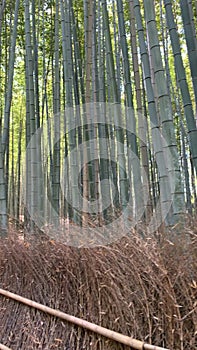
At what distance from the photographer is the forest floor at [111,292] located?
1.42 meters

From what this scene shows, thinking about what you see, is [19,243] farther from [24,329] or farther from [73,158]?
[73,158]

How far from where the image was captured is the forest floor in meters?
1.42

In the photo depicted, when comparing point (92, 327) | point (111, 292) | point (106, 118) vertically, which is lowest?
point (92, 327)

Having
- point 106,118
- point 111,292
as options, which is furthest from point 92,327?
point 106,118

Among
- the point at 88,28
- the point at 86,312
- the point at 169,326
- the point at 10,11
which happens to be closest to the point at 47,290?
the point at 86,312

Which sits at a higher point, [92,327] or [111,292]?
[111,292]

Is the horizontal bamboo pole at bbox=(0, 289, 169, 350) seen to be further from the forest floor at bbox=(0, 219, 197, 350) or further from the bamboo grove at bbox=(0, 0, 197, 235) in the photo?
the bamboo grove at bbox=(0, 0, 197, 235)

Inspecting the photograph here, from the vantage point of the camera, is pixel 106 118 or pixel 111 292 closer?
pixel 111 292

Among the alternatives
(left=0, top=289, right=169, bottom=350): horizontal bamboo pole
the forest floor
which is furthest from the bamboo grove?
(left=0, top=289, right=169, bottom=350): horizontal bamboo pole

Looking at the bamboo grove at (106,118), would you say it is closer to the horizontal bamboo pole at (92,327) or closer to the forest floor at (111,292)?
the forest floor at (111,292)

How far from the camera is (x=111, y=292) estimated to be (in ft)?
5.60

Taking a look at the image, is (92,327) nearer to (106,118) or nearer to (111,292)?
(111,292)

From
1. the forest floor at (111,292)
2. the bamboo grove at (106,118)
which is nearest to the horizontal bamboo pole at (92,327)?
the forest floor at (111,292)

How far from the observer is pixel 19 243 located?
8.73ft
